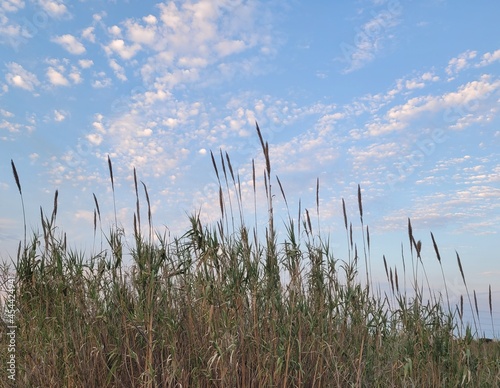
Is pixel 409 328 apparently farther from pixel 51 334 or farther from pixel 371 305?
pixel 51 334

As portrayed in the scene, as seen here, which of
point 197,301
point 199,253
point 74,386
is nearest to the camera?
point 74,386

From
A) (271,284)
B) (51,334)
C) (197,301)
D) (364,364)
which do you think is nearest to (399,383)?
(364,364)

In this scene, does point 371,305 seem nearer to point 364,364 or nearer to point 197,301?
point 364,364

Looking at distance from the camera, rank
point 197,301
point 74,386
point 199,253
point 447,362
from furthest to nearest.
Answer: point 447,362 < point 199,253 < point 197,301 < point 74,386

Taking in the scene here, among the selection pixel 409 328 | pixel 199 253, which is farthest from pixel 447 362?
pixel 199 253

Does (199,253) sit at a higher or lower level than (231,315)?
higher

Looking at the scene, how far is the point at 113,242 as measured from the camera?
174 inches

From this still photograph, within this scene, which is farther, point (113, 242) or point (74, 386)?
point (113, 242)

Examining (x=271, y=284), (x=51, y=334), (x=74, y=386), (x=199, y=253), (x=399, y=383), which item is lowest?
(x=399, y=383)

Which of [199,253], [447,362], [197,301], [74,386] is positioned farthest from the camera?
[447,362]

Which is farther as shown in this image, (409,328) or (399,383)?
(409,328)

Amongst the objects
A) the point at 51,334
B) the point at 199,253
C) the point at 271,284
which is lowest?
the point at 51,334

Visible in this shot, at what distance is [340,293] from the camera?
4445mm

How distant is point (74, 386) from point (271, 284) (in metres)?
1.78
